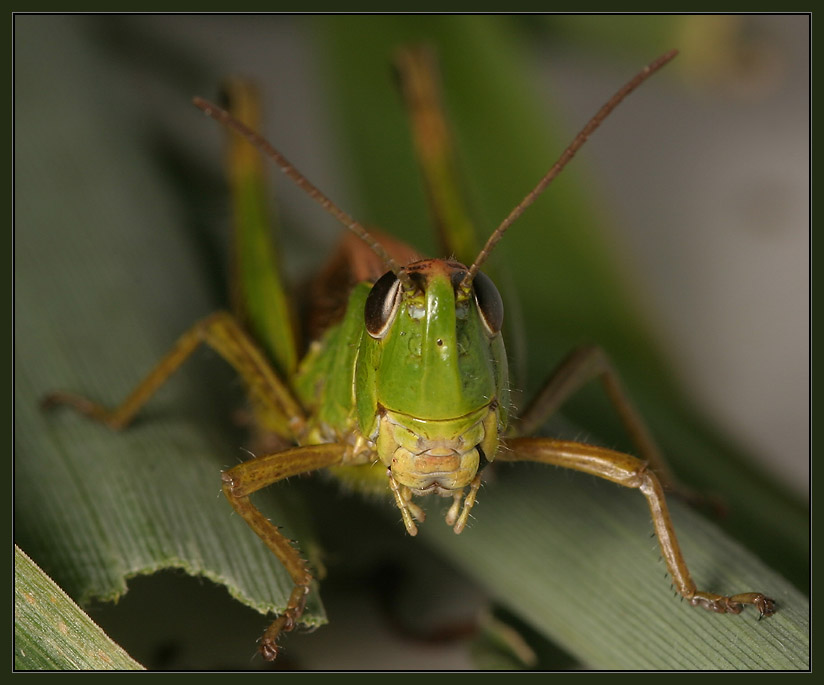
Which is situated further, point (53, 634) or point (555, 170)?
point (555, 170)

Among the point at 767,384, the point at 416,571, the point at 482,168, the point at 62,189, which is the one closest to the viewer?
the point at 416,571

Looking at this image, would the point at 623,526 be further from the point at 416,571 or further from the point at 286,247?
the point at 286,247

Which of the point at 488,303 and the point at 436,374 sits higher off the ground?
→ the point at 488,303

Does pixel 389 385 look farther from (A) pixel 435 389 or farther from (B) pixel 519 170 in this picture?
(B) pixel 519 170

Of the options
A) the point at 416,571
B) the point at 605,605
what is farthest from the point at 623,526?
the point at 416,571

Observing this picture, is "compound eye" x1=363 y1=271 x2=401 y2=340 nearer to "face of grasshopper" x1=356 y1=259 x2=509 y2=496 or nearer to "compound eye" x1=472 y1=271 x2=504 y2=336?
"face of grasshopper" x1=356 y1=259 x2=509 y2=496

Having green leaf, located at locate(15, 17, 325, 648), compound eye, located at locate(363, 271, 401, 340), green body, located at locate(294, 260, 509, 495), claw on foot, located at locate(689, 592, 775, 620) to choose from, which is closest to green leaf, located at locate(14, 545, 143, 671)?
green leaf, located at locate(15, 17, 325, 648)

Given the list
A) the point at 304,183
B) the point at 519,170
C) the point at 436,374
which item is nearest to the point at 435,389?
the point at 436,374
